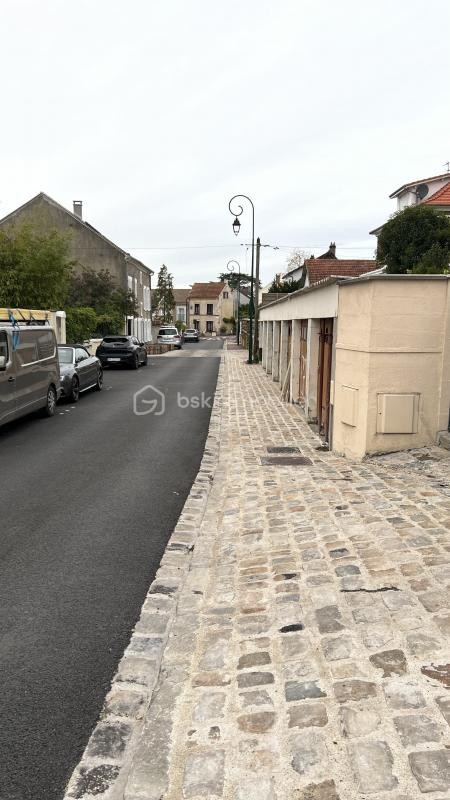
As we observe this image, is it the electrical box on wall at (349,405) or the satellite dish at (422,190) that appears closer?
the electrical box on wall at (349,405)

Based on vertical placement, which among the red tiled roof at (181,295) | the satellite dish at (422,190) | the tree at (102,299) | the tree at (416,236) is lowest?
the tree at (102,299)

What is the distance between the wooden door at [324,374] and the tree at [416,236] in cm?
916

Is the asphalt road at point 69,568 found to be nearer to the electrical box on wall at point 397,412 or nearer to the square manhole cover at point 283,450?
the square manhole cover at point 283,450

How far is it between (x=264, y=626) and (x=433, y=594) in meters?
1.18

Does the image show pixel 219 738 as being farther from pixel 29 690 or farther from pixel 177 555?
pixel 177 555

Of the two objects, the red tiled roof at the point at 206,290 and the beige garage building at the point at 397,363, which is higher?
the red tiled roof at the point at 206,290

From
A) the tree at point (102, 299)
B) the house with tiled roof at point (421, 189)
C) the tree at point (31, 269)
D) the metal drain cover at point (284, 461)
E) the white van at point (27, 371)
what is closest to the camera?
the metal drain cover at point (284, 461)

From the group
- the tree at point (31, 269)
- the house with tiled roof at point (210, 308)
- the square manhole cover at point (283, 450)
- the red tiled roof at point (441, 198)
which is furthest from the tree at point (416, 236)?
the house with tiled roof at point (210, 308)

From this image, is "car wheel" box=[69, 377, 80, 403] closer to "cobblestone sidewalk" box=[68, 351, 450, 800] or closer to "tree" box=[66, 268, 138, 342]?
"cobblestone sidewalk" box=[68, 351, 450, 800]

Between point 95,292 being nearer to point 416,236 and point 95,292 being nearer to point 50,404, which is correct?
point 416,236

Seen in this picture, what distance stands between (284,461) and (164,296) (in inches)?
3550

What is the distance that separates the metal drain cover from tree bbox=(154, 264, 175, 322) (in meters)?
84.5

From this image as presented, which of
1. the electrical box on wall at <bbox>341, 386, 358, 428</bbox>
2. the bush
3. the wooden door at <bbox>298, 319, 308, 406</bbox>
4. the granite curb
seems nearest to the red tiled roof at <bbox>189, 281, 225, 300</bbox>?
the bush

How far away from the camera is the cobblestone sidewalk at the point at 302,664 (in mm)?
2553
